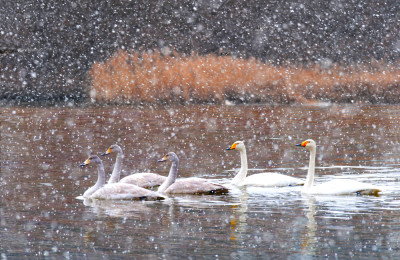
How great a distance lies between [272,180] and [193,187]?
1684 millimetres

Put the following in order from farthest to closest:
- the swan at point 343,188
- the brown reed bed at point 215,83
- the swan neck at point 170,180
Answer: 1. the brown reed bed at point 215,83
2. the swan neck at point 170,180
3. the swan at point 343,188

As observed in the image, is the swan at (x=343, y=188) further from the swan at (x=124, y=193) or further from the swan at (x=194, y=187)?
the swan at (x=124, y=193)

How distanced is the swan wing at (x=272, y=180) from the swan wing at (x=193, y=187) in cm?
118

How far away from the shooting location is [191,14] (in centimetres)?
6838

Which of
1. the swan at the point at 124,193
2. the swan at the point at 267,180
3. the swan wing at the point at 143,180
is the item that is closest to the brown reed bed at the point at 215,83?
the swan at the point at 267,180

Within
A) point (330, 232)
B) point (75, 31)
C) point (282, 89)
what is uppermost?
point (75, 31)

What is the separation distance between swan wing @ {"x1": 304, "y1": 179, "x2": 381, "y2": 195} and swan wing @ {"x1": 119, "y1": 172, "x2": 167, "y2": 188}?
2.99 m

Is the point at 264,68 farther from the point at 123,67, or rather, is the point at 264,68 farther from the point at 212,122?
the point at 212,122

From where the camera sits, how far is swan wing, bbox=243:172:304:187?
15398 millimetres

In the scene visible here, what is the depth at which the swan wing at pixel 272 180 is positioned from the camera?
50.5ft

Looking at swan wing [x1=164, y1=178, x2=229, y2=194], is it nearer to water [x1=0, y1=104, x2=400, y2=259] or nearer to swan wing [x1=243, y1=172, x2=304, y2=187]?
water [x1=0, y1=104, x2=400, y2=259]

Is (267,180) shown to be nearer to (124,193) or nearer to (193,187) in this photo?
(193,187)

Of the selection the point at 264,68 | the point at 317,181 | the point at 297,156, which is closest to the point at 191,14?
the point at 264,68

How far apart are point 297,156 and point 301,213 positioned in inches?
344
